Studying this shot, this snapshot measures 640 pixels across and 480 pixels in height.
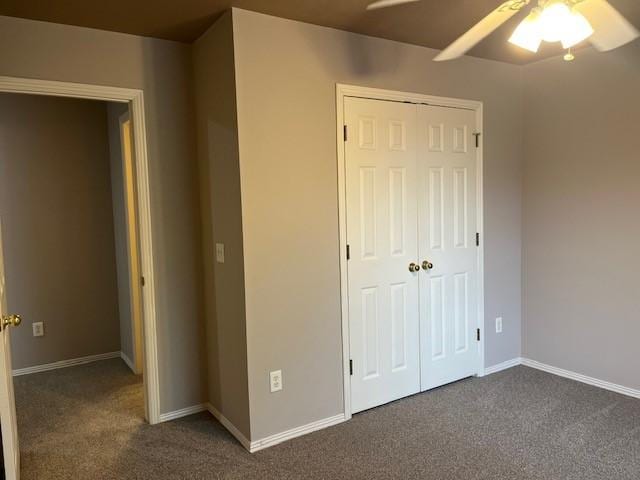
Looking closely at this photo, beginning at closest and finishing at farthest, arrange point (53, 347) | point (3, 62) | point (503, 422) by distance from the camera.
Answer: point (3, 62)
point (503, 422)
point (53, 347)

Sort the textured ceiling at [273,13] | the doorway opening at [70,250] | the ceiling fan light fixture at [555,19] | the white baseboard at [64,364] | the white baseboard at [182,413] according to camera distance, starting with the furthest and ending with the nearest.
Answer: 1. the white baseboard at [64,364]
2. the doorway opening at [70,250]
3. the white baseboard at [182,413]
4. the textured ceiling at [273,13]
5. the ceiling fan light fixture at [555,19]

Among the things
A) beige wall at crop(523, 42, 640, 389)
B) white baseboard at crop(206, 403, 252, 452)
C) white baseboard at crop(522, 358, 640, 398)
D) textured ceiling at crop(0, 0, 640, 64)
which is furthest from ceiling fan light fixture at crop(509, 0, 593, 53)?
white baseboard at crop(522, 358, 640, 398)

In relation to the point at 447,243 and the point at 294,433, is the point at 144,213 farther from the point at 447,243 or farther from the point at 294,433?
the point at 447,243

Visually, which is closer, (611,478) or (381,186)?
(611,478)

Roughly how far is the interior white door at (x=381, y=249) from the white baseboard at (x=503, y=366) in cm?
74

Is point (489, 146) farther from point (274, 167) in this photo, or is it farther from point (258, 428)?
point (258, 428)

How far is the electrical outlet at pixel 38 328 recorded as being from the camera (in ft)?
13.1

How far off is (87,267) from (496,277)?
11.2ft

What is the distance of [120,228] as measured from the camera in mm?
4164

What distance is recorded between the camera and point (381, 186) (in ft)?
10.0

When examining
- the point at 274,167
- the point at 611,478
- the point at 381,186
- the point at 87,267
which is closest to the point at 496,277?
the point at 381,186

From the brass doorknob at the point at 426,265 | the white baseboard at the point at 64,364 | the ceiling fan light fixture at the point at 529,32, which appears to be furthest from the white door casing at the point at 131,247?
the ceiling fan light fixture at the point at 529,32

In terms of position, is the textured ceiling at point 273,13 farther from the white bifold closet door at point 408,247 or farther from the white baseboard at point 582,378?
the white baseboard at point 582,378

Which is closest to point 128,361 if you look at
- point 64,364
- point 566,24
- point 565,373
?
point 64,364
